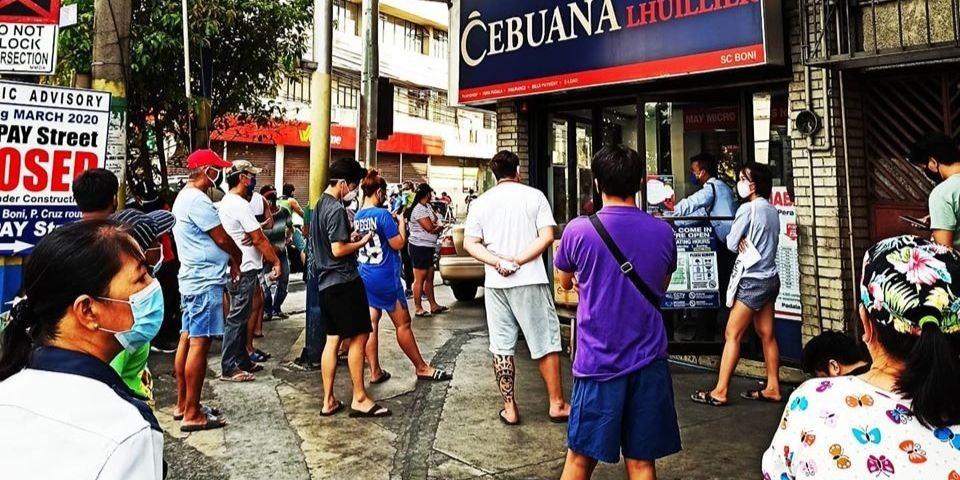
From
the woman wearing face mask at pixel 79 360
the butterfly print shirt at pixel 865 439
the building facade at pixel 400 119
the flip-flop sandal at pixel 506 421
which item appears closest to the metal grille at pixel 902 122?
the flip-flop sandal at pixel 506 421

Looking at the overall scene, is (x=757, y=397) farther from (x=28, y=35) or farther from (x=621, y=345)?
(x=28, y=35)

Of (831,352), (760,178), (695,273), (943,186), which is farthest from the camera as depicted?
(695,273)

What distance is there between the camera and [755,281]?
16.7ft

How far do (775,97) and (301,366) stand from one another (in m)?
5.04

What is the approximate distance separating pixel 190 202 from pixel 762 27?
459 cm

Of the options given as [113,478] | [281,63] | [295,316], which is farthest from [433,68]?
[113,478]

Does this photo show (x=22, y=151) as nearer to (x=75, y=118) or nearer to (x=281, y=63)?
(x=75, y=118)

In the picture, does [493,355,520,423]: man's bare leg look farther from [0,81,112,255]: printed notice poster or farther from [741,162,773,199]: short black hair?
[0,81,112,255]: printed notice poster

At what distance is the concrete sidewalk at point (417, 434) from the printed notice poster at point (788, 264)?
2.53 feet

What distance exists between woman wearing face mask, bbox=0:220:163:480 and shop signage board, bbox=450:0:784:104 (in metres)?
5.13

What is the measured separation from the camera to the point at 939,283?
1478mm

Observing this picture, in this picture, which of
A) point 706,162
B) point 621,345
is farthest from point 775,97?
point 621,345

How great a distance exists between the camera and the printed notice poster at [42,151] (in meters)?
4.35

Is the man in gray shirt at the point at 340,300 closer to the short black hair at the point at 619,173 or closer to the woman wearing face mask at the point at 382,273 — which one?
the woman wearing face mask at the point at 382,273
